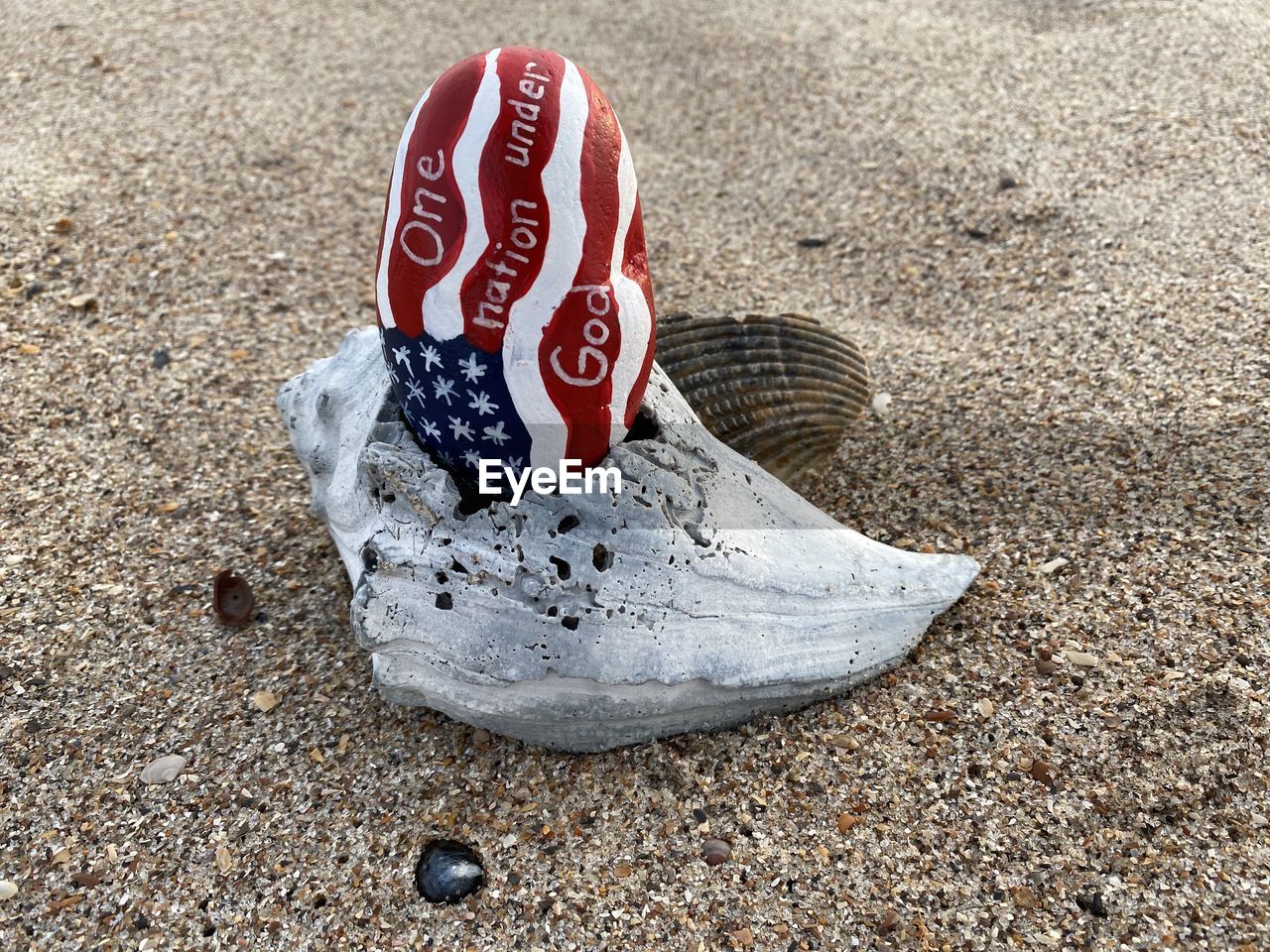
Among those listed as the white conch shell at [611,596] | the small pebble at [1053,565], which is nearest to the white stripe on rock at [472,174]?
the white conch shell at [611,596]

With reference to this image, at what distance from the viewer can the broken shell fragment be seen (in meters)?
2.67

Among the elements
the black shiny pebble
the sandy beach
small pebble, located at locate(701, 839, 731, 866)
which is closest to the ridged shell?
the sandy beach

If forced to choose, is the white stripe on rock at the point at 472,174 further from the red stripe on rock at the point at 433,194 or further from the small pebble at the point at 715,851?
the small pebble at the point at 715,851

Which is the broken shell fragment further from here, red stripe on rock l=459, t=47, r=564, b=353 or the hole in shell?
red stripe on rock l=459, t=47, r=564, b=353

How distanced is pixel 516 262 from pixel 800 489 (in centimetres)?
140

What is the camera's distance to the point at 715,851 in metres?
2.11

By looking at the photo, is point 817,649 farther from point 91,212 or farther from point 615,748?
point 91,212

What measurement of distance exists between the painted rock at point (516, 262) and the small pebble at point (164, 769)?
104 centimetres

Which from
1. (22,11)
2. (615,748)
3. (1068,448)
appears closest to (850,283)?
(1068,448)

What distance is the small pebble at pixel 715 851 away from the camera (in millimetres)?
2094

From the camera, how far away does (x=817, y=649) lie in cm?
231

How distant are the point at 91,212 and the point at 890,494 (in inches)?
136
